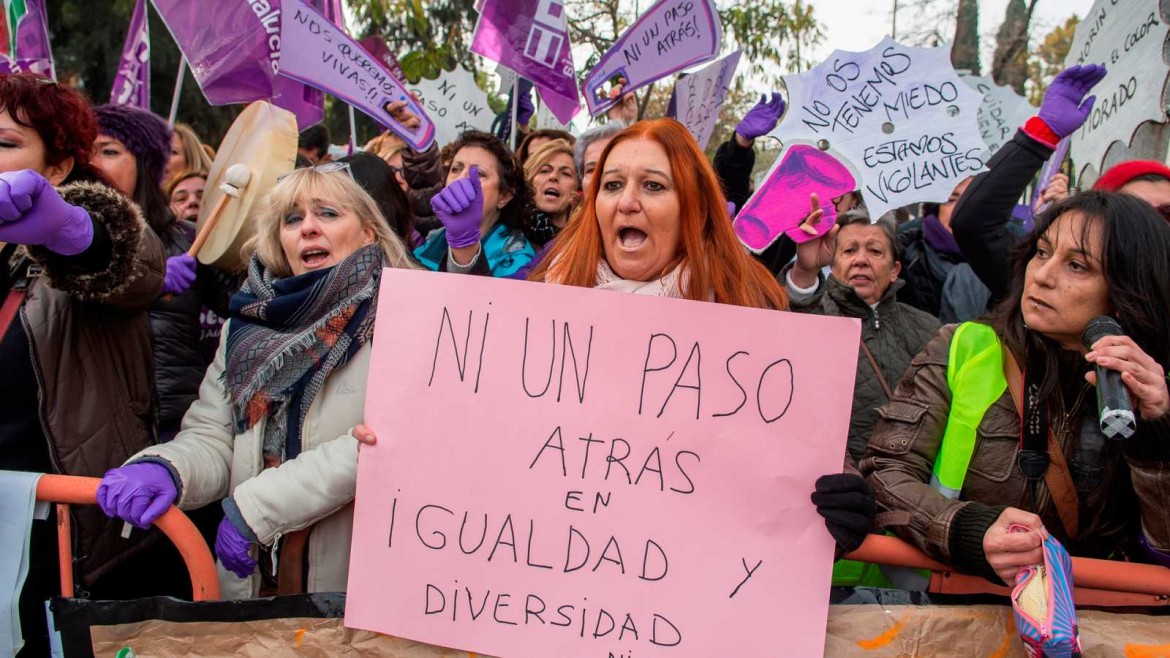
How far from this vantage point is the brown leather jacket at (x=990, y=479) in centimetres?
166

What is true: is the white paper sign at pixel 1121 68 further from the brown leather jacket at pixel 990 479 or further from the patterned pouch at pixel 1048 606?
the patterned pouch at pixel 1048 606

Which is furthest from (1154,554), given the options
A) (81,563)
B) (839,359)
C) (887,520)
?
(81,563)

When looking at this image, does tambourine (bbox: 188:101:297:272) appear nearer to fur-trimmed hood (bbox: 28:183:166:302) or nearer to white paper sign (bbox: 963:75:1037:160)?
fur-trimmed hood (bbox: 28:183:166:302)

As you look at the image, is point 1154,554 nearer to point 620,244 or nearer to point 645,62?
point 620,244

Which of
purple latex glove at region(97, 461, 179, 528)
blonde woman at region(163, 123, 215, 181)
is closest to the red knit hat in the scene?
purple latex glove at region(97, 461, 179, 528)

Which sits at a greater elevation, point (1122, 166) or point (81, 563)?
point (1122, 166)

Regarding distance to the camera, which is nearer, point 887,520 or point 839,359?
point 839,359

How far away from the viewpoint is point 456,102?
583cm

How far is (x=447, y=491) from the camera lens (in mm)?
1770

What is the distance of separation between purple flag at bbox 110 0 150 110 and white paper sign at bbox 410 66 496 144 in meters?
1.76

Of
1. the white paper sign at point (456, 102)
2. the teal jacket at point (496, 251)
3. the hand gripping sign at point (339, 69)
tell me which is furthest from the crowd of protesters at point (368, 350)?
the white paper sign at point (456, 102)

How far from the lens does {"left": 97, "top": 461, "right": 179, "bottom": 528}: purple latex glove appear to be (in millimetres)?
1787

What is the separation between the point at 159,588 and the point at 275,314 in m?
0.91

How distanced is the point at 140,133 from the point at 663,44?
8.74 ft
